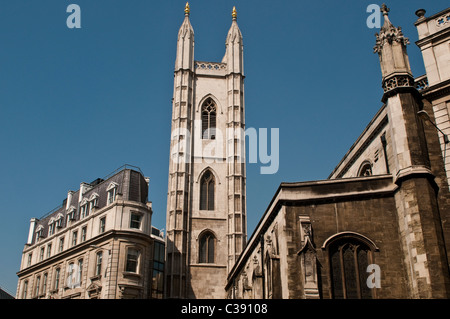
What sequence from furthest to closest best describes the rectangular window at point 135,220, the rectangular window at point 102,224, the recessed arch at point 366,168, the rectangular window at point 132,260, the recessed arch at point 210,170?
the recessed arch at point 210,170 → the rectangular window at point 102,224 → the rectangular window at point 135,220 → the rectangular window at point 132,260 → the recessed arch at point 366,168

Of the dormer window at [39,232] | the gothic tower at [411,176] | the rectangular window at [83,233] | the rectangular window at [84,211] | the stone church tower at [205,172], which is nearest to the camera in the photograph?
the gothic tower at [411,176]

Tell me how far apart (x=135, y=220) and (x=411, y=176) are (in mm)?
23482

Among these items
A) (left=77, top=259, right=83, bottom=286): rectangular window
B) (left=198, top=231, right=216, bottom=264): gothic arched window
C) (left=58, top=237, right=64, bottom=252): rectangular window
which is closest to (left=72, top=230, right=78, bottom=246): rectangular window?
(left=58, top=237, right=64, bottom=252): rectangular window

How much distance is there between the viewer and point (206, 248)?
4650cm

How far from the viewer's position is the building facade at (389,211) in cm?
2023

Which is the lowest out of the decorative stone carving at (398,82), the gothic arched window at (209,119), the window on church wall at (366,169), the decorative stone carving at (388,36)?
the window on church wall at (366,169)

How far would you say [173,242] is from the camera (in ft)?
148

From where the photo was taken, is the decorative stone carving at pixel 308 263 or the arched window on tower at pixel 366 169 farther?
the arched window on tower at pixel 366 169

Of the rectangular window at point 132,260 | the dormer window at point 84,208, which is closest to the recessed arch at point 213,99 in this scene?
the dormer window at point 84,208

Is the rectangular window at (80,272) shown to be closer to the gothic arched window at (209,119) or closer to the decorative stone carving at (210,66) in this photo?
the gothic arched window at (209,119)

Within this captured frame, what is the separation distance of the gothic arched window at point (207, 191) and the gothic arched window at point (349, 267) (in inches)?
1081

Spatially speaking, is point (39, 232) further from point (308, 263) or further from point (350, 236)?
point (350, 236)
